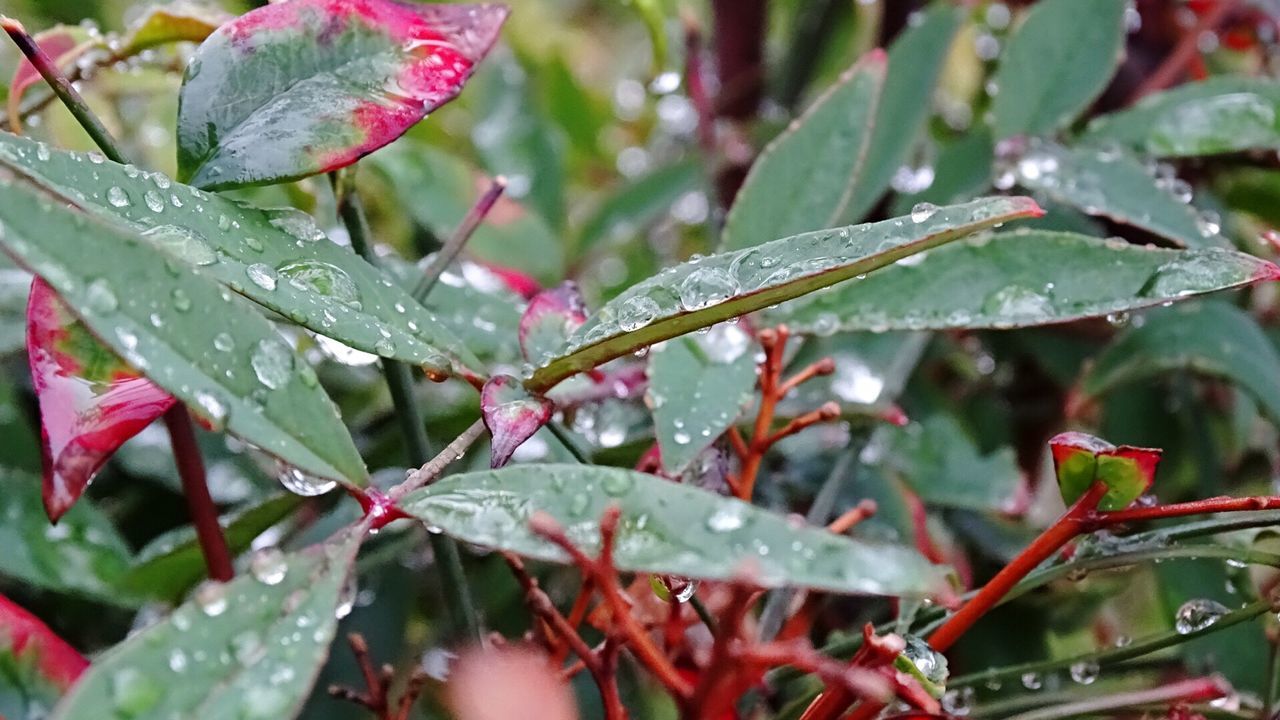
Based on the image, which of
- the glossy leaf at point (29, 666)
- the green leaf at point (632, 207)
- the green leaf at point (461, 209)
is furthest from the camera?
the green leaf at point (632, 207)

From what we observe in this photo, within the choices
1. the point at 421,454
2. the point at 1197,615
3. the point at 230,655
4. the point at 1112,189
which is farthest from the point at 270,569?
the point at 1112,189

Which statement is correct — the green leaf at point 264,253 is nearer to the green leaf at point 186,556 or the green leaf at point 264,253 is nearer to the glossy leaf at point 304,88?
the glossy leaf at point 304,88

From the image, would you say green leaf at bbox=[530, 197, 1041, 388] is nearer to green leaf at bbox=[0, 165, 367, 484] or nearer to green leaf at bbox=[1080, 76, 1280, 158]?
green leaf at bbox=[0, 165, 367, 484]

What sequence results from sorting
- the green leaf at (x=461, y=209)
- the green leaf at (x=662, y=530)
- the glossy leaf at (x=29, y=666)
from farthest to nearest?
the green leaf at (x=461, y=209)
the glossy leaf at (x=29, y=666)
the green leaf at (x=662, y=530)

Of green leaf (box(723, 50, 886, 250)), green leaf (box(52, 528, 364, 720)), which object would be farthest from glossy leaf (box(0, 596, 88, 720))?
green leaf (box(723, 50, 886, 250))

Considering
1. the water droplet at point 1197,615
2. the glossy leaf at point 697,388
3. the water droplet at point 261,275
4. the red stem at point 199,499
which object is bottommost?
the water droplet at point 1197,615

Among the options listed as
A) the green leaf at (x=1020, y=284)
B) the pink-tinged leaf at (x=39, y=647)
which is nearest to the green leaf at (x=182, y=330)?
the pink-tinged leaf at (x=39, y=647)

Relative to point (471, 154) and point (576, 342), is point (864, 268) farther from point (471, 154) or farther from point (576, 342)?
point (471, 154)
